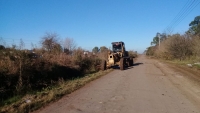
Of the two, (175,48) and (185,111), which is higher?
(175,48)

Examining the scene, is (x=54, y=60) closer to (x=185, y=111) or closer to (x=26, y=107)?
(x=26, y=107)

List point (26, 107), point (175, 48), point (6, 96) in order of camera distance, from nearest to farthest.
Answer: point (26, 107), point (6, 96), point (175, 48)

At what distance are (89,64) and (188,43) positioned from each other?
20959 millimetres

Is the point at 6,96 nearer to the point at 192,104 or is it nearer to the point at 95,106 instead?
the point at 95,106

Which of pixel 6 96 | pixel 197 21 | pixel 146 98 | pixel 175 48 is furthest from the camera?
pixel 197 21

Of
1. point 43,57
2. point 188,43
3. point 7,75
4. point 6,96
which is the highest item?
point 188,43

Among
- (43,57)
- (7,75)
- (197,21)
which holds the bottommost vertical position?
(7,75)

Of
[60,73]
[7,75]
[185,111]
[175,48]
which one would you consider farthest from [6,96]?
[175,48]

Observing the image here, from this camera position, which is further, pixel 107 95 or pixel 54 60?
pixel 54 60

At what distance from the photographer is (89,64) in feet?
72.7

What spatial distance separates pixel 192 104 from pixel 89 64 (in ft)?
53.0

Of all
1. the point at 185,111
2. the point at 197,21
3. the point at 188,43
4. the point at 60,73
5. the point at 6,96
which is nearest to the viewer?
the point at 185,111

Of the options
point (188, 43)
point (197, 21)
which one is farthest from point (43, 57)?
point (197, 21)

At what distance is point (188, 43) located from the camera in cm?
3328
